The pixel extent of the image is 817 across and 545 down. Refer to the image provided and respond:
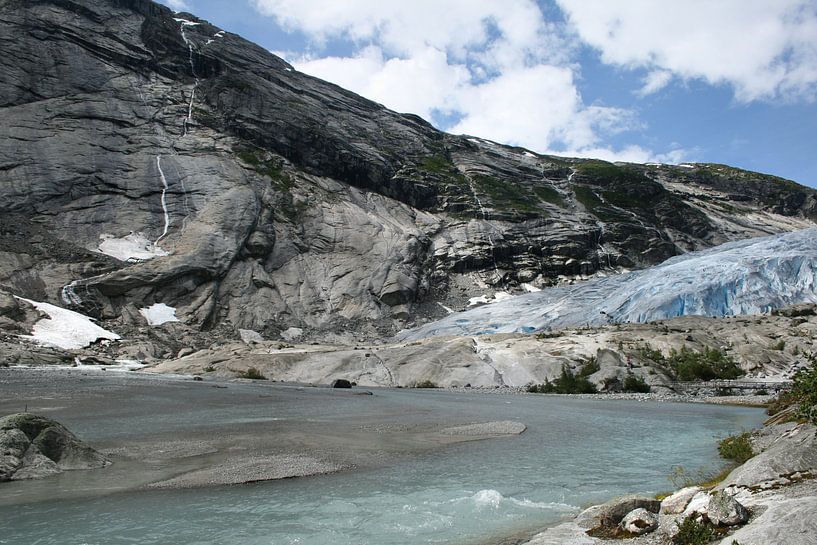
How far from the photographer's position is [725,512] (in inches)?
290

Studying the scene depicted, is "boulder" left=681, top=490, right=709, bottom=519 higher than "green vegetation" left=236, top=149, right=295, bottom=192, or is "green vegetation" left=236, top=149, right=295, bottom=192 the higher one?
"green vegetation" left=236, top=149, right=295, bottom=192

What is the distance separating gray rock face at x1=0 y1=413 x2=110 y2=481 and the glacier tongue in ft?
227

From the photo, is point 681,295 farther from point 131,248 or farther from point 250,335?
point 131,248

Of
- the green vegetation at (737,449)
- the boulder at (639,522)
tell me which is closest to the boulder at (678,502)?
the boulder at (639,522)

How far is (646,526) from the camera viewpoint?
28.2 feet

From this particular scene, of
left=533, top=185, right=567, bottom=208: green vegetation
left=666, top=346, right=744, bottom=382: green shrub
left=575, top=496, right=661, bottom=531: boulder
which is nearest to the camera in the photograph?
left=575, top=496, right=661, bottom=531: boulder

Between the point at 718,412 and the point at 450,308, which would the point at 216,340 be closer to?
the point at 450,308

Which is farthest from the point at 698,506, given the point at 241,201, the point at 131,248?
the point at 241,201

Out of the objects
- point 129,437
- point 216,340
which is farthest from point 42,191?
point 129,437

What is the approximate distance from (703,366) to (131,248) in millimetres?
79009

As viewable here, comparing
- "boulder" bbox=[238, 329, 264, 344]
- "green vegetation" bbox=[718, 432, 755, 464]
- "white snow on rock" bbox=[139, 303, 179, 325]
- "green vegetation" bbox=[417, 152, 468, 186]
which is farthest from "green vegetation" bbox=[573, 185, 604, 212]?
"green vegetation" bbox=[718, 432, 755, 464]

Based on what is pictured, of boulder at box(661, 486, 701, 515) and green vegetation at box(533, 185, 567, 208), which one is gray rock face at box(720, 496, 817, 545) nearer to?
boulder at box(661, 486, 701, 515)

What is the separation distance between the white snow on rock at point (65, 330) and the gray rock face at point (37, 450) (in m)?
52.0

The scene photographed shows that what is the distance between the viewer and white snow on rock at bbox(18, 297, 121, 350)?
59781 mm
